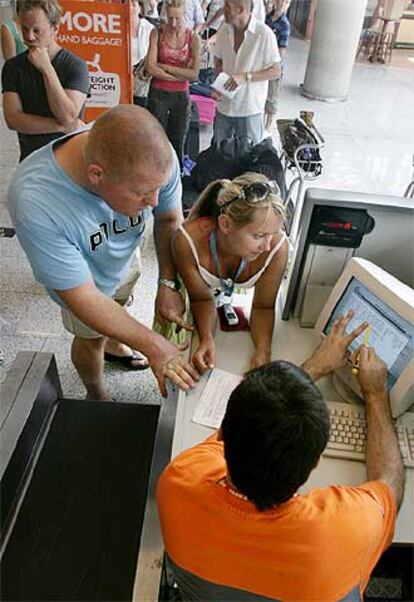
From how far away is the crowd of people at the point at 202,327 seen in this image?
0.87 metres

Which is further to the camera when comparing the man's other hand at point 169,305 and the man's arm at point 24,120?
the man's arm at point 24,120

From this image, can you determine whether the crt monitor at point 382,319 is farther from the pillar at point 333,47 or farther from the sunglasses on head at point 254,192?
the pillar at point 333,47

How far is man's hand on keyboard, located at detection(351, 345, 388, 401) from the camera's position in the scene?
1334mm

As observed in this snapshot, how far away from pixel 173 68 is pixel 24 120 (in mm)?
1497

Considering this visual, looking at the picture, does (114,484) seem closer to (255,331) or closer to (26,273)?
(255,331)

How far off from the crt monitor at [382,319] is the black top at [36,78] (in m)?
1.78

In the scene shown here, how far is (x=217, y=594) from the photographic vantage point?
0.97 m

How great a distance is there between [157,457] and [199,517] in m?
0.60

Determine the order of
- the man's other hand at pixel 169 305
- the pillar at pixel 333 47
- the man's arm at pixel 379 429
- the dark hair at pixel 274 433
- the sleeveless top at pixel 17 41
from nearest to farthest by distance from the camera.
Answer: the dark hair at pixel 274 433
the man's arm at pixel 379 429
the man's other hand at pixel 169 305
the sleeveless top at pixel 17 41
the pillar at pixel 333 47

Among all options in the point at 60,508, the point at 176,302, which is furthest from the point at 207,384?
the point at 60,508

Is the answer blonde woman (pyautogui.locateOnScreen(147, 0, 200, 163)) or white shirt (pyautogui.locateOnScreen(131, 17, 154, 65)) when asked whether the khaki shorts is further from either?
white shirt (pyautogui.locateOnScreen(131, 17, 154, 65))

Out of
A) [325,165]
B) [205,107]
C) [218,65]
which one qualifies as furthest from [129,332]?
[205,107]

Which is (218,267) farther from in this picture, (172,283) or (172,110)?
(172,110)

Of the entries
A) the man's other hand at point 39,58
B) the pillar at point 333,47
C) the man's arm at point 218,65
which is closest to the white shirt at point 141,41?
the man's arm at point 218,65
